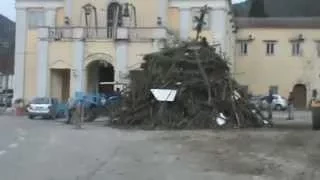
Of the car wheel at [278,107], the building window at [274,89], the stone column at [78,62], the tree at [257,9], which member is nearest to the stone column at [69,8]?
the stone column at [78,62]

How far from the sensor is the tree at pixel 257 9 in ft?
297

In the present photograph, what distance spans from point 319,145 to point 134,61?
35.2 metres

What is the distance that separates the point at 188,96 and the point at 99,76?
29559mm

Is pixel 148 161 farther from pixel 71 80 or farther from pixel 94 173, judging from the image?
pixel 71 80

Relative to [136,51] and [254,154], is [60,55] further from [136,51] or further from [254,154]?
[254,154]

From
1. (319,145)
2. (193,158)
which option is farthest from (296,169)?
(319,145)

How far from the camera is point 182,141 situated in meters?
24.7

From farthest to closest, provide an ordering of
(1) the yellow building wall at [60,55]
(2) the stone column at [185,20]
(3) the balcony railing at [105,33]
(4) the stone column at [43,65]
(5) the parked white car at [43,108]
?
(2) the stone column at [185,20]
(4) the stone column at [43,65]
(1) the yellow building wall at [60,55]
(3) the balcony railing at [105,33]
(5) the parked white car at [43,108]

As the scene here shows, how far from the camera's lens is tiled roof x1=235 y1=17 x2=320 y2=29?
262 ft

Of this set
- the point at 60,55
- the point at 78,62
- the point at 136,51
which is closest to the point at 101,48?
the point at 78,62

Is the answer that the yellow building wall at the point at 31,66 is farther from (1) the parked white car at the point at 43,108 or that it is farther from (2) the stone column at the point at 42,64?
(1) the parked white car at the point at 43,108

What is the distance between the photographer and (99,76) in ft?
210

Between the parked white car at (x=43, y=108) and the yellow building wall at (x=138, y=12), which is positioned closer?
the parked white car at (x=43, y=108)

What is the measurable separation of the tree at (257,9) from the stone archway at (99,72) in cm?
3107
